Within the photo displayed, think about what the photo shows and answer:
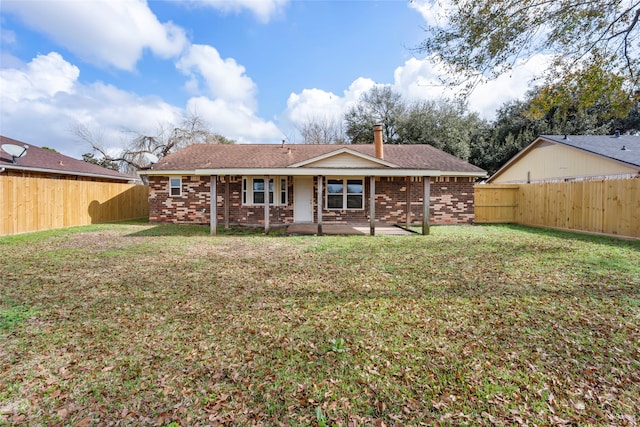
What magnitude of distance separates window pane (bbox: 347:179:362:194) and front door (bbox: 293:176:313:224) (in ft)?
5.69

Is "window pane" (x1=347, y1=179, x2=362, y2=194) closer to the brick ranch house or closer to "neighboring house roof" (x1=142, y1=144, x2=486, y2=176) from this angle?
the brick ranch house

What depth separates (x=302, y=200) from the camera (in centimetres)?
1447

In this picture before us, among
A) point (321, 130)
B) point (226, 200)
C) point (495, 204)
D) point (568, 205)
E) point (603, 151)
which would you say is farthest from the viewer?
point (321, 130)

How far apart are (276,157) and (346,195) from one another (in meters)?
4.20

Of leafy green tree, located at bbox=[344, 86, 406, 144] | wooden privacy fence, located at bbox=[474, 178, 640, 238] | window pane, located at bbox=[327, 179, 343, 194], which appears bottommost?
wooden privacy fence, located at bbox=[474, 178, 640, 238]

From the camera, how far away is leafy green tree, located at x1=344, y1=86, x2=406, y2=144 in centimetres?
2900

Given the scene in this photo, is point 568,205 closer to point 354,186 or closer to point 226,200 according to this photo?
point 354,186

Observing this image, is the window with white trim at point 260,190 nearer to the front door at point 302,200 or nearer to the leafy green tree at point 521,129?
the front door at point 302,200

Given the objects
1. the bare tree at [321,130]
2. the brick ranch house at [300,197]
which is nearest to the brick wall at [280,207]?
the brick ranch house at [300,197]

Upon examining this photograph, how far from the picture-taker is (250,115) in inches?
1265

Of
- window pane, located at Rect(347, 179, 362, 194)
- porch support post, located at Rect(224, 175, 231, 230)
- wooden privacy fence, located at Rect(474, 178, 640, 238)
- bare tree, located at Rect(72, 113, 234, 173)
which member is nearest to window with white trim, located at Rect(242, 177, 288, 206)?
porch support post, located at Rect(224, 175, 231, 230)

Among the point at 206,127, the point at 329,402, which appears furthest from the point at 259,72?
the point at 329,402

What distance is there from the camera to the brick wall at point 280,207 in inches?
563

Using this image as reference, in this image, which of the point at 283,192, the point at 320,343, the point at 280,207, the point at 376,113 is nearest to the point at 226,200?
the point at 280,207
